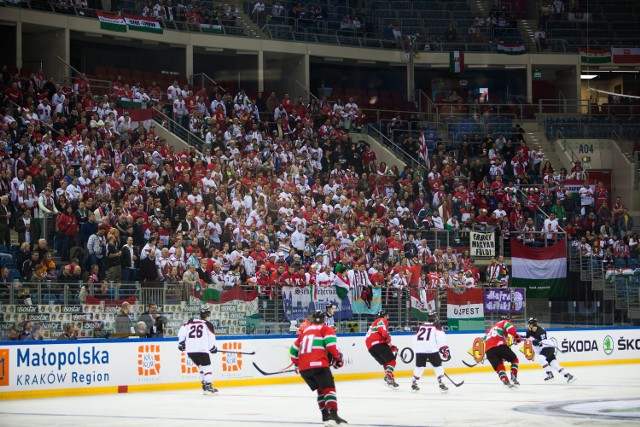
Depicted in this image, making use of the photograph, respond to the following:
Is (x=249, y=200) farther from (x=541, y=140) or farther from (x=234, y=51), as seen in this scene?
(x=541, y=140)

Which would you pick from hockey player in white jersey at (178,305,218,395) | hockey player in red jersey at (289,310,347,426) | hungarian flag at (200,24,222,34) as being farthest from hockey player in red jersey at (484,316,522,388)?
hungarian flag at (200,24,222,34)

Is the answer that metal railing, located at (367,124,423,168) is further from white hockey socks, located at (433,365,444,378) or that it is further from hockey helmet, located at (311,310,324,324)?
hockey helmet, located at (311,310,324,324)

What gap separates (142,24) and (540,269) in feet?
54.9

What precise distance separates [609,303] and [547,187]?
20.2 ft

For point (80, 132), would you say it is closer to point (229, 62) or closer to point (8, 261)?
point (8, 261)

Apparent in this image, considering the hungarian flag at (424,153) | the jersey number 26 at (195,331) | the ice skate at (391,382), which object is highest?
the hungarian flag at (424,153)

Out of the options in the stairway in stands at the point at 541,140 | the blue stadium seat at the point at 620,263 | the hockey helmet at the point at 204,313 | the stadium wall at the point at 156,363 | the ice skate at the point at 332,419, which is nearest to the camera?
the ice skate at the point at 332,419

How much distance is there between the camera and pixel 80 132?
100 ft

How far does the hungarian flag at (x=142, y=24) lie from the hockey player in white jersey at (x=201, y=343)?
65.4 feet

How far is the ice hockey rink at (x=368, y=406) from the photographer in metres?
17.0

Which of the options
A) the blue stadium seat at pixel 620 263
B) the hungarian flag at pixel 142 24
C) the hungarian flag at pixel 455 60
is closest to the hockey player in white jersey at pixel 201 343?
the blue stadium seat at pixel 620 263

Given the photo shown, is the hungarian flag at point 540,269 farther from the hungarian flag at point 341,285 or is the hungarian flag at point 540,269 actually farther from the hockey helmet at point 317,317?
the hockey helmet at point 317,317

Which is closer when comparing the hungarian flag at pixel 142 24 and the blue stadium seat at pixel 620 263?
the blue stadium seat at pixel 620 263

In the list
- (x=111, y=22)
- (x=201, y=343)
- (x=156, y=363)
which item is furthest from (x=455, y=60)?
(x=201, y=343)
